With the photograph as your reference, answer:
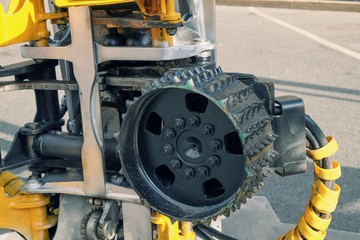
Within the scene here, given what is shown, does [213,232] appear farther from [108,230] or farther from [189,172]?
[189,172]

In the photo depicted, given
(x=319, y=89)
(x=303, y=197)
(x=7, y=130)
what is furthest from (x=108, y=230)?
(x=319, y=89)

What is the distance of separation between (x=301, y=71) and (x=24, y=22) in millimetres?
5644

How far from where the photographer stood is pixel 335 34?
9766 millimetres

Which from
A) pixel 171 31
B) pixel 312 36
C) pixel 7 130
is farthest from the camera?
pixel 312 36

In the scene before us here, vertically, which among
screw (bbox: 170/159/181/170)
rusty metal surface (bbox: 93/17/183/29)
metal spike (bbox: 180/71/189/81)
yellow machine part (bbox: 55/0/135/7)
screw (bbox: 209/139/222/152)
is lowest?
screw (bbox: 170/159/181/170)

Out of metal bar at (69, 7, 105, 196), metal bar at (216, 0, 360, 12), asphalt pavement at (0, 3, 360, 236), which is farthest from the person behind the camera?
metal bar at (216, 0, 360, 12)

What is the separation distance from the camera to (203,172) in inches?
79.7

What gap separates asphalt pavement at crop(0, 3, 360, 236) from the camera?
4227mm

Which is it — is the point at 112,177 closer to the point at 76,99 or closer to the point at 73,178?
the point at 73,178

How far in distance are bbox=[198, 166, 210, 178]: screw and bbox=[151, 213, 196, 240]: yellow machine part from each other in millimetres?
391

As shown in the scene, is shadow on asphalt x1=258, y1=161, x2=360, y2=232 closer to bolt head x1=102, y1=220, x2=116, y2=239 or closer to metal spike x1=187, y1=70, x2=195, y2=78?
bolt head x1=102, y1=220, x2=116, y2=239

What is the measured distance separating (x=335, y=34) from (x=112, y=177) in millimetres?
8095

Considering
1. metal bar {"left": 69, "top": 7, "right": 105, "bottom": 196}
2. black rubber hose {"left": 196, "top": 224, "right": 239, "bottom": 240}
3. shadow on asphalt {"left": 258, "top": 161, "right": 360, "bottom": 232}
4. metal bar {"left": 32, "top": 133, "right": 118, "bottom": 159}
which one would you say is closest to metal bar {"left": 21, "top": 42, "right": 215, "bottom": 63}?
metal bar {"left": 69, "top": 7, "right": 105, "bottom": 196}

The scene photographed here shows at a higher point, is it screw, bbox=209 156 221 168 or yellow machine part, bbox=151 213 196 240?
screw, bbox=209 156 221 168
